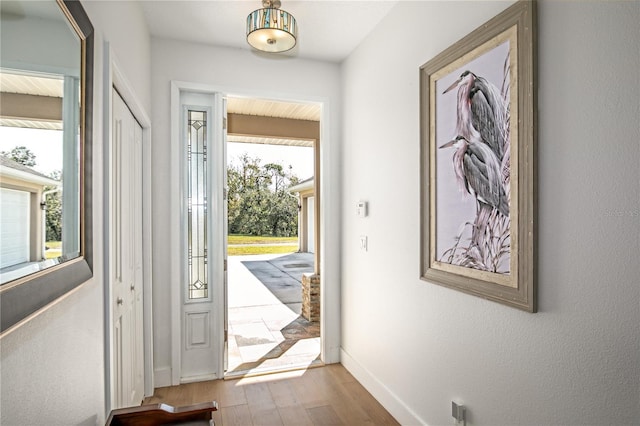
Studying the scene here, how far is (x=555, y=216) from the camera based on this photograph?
4.64 ft

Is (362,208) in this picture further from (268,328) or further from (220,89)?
(268,328)

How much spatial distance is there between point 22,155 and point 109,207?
86 centimetres

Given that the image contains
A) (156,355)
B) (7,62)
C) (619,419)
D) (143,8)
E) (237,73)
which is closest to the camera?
(7,62)

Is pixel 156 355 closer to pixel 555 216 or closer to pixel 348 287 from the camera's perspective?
pixel 348 287

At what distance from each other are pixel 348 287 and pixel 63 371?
2.48m

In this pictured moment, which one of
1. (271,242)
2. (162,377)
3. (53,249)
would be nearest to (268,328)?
(162,377)

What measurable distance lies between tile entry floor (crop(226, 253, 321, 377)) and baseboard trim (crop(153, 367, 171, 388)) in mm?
462

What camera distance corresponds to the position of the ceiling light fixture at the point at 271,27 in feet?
7.52

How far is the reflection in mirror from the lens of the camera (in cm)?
70

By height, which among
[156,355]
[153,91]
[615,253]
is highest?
[153,91]

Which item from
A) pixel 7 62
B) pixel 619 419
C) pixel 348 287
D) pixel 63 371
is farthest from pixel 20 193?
pixel 348 287

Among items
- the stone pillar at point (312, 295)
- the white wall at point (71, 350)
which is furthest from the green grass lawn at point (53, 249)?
the stone pillar at point (312, 295)

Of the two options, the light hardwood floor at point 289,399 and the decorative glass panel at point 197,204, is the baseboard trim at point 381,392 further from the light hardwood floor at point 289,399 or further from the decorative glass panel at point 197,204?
the decorative glass panel at point 197,204

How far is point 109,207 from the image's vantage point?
5.18 ft
